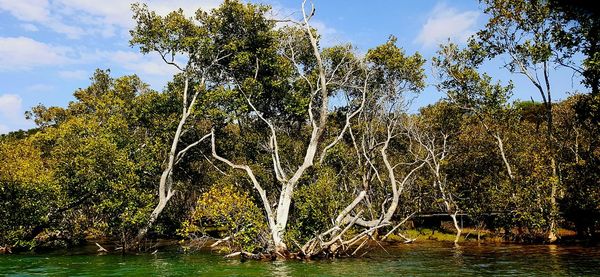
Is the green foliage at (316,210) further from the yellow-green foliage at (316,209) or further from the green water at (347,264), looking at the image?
the green water at (347,264)

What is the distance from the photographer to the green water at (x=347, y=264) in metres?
21.9

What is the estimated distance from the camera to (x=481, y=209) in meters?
40.7

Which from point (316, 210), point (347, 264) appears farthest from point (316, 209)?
point (347, 264)

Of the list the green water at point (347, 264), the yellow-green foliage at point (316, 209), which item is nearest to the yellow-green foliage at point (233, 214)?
the green water at point (347, 264)

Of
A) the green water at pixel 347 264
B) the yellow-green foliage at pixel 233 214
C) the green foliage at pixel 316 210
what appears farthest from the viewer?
the green foliage at pixel 316 210

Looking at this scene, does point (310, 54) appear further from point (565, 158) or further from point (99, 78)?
point (99, 78)

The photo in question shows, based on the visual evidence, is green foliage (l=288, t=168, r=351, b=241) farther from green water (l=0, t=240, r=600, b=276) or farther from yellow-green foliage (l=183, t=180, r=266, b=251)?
green water (l=0, t=240, r=600, b=276)

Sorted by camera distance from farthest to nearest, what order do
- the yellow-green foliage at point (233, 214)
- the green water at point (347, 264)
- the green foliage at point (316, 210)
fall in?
the green foliage at point (316, 210) → the yellow-green foliage at point (233, 214) → the green water at point (347, 264)

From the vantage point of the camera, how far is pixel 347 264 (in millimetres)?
25266

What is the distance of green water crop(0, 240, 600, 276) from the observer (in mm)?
21938

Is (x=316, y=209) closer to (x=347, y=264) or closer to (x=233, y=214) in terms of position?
(x=347, y=264)

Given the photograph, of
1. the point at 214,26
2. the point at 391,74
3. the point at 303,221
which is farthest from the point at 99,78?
the point at 303,221

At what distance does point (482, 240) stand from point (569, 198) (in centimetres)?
778

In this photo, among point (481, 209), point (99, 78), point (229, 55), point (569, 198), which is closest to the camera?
point (569, 198)
